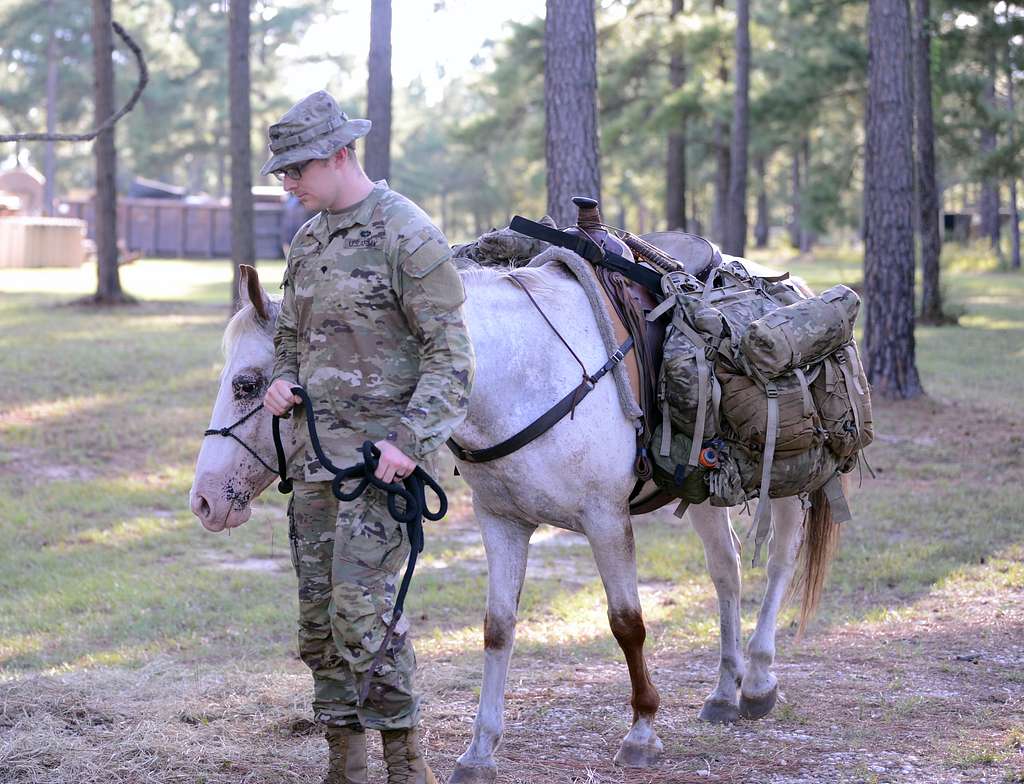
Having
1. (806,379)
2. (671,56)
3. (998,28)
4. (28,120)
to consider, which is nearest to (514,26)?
(671,56)

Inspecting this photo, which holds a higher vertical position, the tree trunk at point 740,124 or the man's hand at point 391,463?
the tree trunk at point 740,124

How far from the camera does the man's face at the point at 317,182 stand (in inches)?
134

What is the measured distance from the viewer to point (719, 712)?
4789mm

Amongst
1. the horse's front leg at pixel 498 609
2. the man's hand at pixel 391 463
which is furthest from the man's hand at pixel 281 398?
the horse's front leg at pixel 498 609

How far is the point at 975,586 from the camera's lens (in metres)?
6.82

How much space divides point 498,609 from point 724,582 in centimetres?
126

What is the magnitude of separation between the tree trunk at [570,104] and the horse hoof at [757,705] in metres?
4.39

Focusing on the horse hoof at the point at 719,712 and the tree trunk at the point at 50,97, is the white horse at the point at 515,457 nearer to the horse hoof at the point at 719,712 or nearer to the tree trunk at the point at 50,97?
the horse hoof at the point at 719,712

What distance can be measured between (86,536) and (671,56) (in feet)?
62.1

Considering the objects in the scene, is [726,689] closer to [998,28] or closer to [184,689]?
[184,689]

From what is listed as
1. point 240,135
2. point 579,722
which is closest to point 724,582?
point 579,722

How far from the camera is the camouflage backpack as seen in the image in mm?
4184

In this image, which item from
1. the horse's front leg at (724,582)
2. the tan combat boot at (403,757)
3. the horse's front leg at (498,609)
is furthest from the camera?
the horse's front leg at (724,582)

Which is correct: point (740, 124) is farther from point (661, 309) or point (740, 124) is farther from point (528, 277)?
point (528, 277)
